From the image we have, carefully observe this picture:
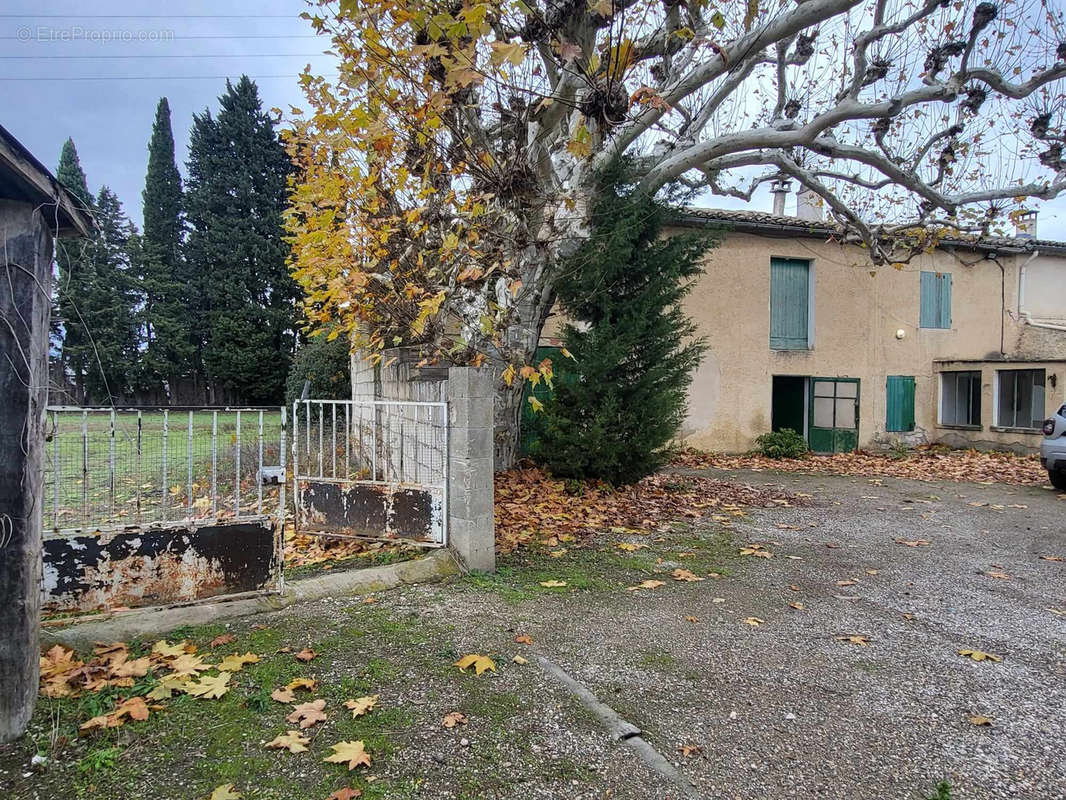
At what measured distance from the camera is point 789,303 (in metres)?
14.4

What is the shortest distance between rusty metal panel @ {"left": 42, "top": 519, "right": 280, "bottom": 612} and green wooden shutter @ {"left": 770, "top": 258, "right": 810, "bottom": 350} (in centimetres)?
1298

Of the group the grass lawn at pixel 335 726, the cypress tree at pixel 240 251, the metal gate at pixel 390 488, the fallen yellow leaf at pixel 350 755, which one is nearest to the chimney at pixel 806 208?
the metal gate at pixel 390 488

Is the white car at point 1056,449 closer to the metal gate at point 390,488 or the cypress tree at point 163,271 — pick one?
the metal gate at point 390,488

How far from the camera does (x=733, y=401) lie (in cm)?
1376

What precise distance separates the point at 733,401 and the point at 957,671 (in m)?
10.8

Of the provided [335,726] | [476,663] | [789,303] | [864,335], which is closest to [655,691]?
[476,663]

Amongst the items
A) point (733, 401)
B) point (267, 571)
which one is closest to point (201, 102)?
point (733, 401)

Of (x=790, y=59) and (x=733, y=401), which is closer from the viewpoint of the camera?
(x=790, y=59)

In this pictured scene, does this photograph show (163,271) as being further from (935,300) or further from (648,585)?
(935,300)

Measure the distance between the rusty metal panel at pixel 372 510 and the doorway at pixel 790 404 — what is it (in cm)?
1224

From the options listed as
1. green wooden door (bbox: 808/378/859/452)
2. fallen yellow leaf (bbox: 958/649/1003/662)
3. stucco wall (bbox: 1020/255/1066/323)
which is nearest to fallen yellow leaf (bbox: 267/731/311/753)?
fallen yellow leaf (bbox: 958/649/1003/662)

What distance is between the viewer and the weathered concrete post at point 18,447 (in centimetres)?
243

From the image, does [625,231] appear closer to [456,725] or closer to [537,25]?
[537,25]

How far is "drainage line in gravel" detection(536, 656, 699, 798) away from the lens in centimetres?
230
